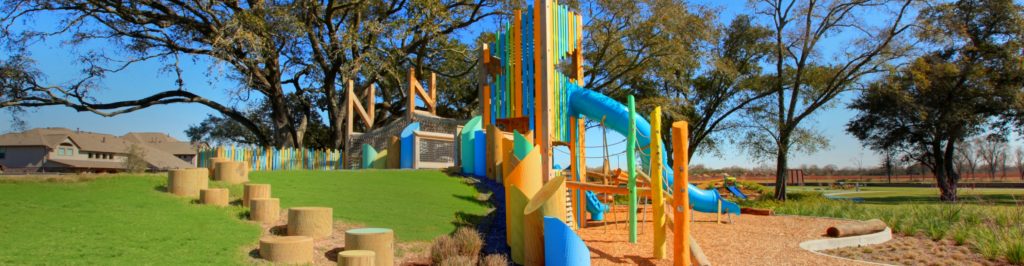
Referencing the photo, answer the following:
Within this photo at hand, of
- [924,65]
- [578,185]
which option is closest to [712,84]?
[924,65]

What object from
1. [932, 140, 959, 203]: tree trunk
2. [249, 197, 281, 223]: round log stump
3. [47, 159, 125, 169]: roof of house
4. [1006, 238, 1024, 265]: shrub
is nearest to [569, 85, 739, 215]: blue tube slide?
[1006, 238, 1024, 265]: shrub

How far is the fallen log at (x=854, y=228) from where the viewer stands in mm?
10023

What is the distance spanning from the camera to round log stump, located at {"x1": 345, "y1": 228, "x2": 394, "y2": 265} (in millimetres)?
6754

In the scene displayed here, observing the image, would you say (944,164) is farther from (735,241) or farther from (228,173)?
(228,173)

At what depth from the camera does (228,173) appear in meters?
9.77

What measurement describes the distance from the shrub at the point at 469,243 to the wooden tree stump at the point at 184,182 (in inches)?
149

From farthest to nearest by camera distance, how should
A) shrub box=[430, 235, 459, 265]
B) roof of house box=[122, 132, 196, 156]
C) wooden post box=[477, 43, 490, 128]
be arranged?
roof of house box=[122, 132, 196, 156], wooden post box=[477, 43, 490, 128], shrub box=[430, 235, 459, 265]

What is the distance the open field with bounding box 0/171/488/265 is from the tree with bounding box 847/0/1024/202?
21.7 meters

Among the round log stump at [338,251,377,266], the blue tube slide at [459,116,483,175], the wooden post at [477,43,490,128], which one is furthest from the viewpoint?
the wooden post at [477,43,490,128]

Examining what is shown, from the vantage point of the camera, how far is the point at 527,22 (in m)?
11.9

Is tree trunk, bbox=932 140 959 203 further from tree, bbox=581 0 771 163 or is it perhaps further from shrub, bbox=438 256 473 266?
shrub, bbox=438 256 473 266

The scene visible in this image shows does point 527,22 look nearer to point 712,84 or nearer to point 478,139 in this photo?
point 478,139

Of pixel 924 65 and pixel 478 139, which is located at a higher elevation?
pixel 924 65

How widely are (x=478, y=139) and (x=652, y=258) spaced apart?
6.45m
